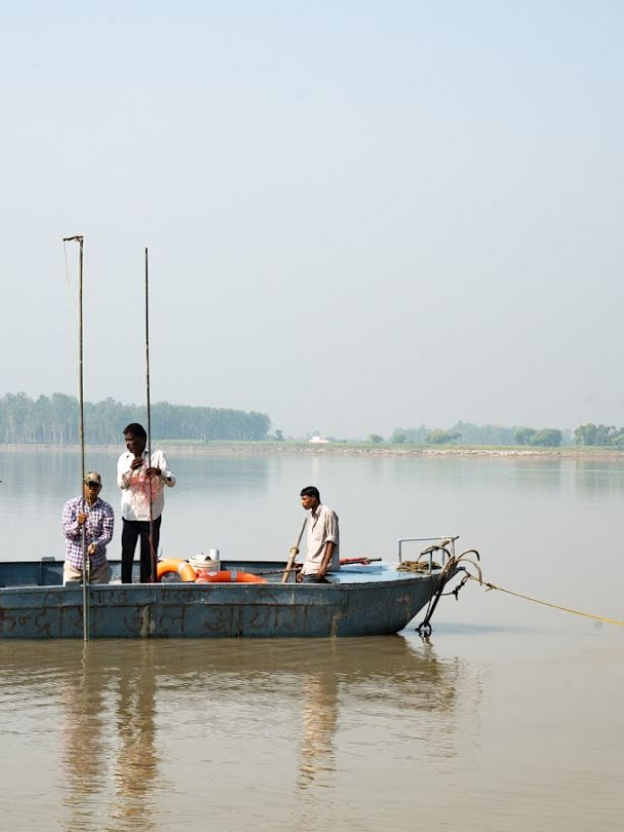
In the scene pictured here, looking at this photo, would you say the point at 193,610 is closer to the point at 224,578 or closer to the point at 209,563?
the point at 224,578

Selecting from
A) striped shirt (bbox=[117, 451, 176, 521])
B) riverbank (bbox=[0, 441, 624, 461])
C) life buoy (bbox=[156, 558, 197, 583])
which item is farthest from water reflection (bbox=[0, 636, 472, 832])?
riverbank (bbox=[0, 441, 624, 461])

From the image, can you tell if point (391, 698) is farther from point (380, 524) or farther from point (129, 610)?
point (380, 524)

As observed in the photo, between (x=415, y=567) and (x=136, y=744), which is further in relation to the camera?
(x=415, y=567)

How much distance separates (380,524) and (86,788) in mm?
26159

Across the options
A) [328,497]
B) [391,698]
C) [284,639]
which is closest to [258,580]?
[284,639]

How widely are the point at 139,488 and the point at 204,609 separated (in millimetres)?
1402

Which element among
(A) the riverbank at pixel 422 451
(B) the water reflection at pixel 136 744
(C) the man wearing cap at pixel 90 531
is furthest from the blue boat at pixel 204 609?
(A) the riverbank at pixel 422 451

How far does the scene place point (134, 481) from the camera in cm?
1304

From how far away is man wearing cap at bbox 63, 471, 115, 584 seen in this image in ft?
41.6

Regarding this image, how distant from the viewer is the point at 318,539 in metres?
13.5

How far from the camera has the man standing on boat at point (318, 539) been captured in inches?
529

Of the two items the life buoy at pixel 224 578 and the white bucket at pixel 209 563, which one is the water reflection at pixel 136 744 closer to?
the life buoy at pixel 224 578

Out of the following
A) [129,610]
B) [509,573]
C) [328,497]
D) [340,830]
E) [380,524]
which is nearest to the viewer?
[340,830]

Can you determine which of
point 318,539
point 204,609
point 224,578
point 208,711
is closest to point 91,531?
point 204,609
